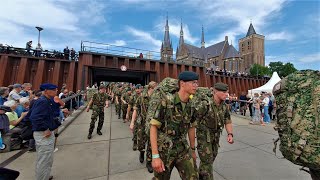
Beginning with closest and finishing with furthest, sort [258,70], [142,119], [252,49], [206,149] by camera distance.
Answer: [206,149], [142,119], [258,70], [252,49]

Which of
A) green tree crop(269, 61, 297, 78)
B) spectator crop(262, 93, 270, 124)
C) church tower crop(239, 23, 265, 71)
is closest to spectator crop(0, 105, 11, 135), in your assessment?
spectator crop(262, 93, 270, 124)

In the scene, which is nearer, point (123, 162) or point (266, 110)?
point (123, 162)

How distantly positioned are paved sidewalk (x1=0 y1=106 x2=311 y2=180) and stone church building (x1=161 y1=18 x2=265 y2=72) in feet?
230

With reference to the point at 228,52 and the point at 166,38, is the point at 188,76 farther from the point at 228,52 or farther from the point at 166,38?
the point at 166,38

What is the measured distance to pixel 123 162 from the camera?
4.34 meters

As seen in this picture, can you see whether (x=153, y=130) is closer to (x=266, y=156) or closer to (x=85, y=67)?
(x=266, y=156)

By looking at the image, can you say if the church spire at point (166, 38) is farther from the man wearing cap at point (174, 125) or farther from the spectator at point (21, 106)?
the man wearing cap at point (174, 125)

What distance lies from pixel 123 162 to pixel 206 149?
2.26 metres

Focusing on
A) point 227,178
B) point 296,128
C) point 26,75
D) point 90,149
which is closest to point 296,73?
point 296,128

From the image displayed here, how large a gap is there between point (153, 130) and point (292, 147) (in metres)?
1.42

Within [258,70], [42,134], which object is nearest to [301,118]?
[42,134]

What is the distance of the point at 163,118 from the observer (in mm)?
2230

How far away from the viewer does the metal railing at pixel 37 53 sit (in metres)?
14.7

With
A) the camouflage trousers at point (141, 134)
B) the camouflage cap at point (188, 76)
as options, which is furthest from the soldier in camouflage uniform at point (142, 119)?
the camouflage cap at point (188, 76)
